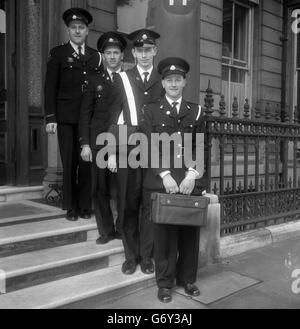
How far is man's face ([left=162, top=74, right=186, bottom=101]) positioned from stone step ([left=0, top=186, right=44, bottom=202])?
114 inches

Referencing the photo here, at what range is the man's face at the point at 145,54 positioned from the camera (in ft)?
11.6

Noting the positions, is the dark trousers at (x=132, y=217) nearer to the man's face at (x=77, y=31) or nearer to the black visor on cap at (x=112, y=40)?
the black visor on cap at (x=112, y=40)

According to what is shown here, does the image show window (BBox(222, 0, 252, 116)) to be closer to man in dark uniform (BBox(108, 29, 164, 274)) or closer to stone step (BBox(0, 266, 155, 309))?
man in dark uniform (BBox(108, 29, 164, 274))

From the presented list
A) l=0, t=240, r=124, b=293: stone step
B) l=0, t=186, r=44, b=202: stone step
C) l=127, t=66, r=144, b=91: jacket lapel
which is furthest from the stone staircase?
l=127, t=66, r=144, b=91: jacket lapel

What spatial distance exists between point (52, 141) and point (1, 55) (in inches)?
59.7

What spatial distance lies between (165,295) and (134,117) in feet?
5.02

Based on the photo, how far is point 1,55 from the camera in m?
5.88

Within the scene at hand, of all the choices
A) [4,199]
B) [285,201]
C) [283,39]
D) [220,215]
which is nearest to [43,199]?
[4,199]

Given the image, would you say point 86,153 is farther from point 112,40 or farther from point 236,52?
point 236,52

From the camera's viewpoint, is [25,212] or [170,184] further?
[25,212]

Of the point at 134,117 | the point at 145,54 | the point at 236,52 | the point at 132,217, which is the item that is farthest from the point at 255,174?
the point at 236,52

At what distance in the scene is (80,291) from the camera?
129 inches

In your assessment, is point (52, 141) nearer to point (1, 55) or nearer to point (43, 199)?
point (43, 199)

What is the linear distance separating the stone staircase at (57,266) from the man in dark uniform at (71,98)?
34cm
